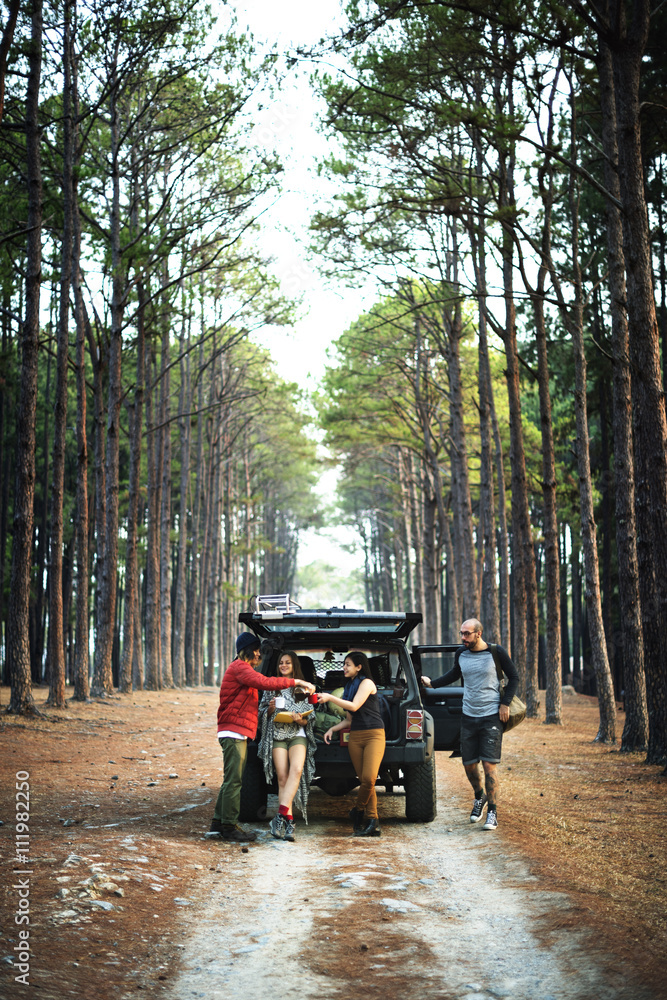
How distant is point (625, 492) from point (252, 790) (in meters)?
8.38

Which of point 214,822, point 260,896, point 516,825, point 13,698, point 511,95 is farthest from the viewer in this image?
point 511,95

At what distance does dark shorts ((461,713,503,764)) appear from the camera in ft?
27.6

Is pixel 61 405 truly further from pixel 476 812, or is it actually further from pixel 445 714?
pixel 476 812

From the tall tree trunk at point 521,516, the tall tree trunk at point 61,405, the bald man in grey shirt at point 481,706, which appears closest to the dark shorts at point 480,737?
the bald man in grey shirt at point 481,706

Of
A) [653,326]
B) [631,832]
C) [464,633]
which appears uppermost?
[653,326]

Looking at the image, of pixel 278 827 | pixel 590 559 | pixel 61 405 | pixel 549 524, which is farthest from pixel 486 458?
pixel 278 827

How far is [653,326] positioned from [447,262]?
15.1 m

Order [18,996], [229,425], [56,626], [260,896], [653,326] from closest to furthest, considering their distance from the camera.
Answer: [18,996] → [260,896] → [653,326] → [56,626] → [229,425]

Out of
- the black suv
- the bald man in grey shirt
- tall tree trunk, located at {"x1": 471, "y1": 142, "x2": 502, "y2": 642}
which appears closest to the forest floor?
the black suv

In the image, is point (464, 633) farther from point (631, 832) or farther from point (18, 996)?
point (18, 996)

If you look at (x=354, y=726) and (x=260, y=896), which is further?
(x=354, y=726)

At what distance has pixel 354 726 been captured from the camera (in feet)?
26.3

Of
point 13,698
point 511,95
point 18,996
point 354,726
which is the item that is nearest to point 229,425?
point 511,95

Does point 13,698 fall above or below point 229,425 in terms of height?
below
